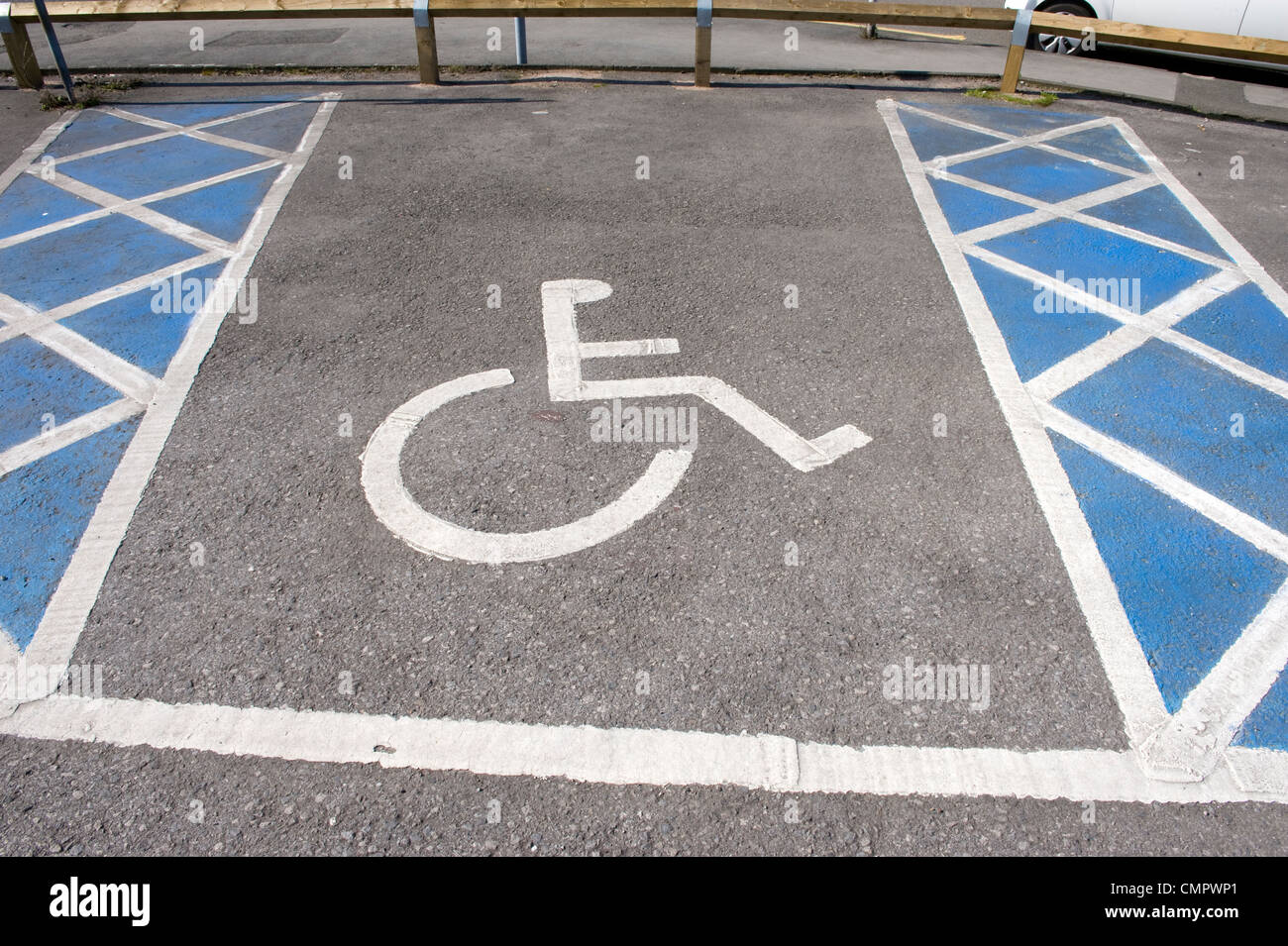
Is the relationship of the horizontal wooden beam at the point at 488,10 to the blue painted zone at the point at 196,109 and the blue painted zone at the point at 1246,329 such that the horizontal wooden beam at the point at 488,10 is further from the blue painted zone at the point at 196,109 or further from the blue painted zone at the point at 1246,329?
the blue painted zone at the point at 1246,329

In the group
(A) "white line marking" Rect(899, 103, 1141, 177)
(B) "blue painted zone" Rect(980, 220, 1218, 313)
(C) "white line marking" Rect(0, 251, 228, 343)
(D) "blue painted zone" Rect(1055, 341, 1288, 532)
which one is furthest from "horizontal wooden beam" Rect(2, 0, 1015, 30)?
(D) "blue painted zone" Rect(1055, 341, 1288, 532)

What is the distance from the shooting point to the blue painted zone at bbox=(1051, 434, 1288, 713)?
3619mm

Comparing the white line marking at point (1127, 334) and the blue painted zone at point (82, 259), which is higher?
the blue painted zone at point (82, 259)

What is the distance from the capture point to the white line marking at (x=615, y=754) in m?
3.08

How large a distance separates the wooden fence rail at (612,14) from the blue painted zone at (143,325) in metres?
5.63

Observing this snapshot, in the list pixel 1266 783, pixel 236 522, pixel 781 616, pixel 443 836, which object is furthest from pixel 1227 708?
pixel 236 522

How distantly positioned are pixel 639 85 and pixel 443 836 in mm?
9706

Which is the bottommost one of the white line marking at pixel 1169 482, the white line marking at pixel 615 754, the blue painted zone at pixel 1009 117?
the white line marking at pixel 615 754

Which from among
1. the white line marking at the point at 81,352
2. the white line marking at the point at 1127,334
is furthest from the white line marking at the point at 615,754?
the white line marking at the point at 1127,334

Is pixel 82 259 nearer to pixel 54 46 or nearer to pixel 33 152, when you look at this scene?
pixel 33 152

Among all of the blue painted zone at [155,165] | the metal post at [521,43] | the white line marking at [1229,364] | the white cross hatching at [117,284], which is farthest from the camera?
the metal post at [521,43]

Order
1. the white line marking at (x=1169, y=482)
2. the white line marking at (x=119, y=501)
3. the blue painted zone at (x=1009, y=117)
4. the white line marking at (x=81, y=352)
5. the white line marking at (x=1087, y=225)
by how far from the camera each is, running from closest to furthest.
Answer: the white line marking at (x=119, y=501) → the white line marking at (x=1169, y=482) → the white line marking at (x=81, y=352) → the white line marking at (x=1087, y=225) → the blue painted zone at (x=1009, y=117)

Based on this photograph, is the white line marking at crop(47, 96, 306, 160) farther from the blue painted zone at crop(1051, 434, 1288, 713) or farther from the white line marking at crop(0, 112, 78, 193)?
the blue painted zone at crop(1051, 434, 1288, 713)

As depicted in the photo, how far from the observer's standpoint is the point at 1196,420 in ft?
16.2
